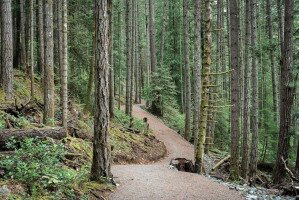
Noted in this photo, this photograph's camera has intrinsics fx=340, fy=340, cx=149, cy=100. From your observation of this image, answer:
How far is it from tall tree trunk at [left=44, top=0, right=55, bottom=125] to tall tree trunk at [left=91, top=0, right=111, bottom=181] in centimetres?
416

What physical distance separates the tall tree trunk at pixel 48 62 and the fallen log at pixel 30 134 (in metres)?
1.68

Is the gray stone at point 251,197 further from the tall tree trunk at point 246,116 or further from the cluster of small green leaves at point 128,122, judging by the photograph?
the cluster of small green leaves at point 128,122

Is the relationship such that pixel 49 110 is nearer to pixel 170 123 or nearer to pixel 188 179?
pixel 188 179

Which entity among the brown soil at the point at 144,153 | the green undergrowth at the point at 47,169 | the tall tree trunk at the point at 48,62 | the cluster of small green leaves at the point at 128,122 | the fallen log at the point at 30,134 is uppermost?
the tall tree trunk at the point at 48,62

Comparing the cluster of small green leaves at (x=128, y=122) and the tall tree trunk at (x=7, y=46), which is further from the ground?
the tall tree trunk at (x=7, y=46)

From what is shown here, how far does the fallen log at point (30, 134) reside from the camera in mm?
8016

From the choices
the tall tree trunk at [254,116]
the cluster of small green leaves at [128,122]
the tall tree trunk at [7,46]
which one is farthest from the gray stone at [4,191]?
the cluster of small green leaves at [128,122]

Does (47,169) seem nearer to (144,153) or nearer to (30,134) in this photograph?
(30,134)

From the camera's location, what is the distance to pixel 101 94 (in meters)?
7.79

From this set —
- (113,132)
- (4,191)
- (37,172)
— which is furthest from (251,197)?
(113,132)

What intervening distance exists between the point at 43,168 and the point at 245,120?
9.06 meters

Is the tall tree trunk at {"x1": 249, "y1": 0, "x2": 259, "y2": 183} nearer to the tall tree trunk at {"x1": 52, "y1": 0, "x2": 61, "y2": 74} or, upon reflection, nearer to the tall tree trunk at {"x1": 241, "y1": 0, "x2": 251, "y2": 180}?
the tall tree trunk at {"x1": 241, "y1": 0, "x2": 251, "y2": 180}

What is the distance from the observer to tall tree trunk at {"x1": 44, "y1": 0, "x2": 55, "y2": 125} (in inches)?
444

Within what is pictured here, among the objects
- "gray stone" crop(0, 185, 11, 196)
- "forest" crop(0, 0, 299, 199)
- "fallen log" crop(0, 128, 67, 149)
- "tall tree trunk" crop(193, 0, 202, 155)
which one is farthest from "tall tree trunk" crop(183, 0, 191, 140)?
"gray stone" crop(0, 185, 11, 196)
